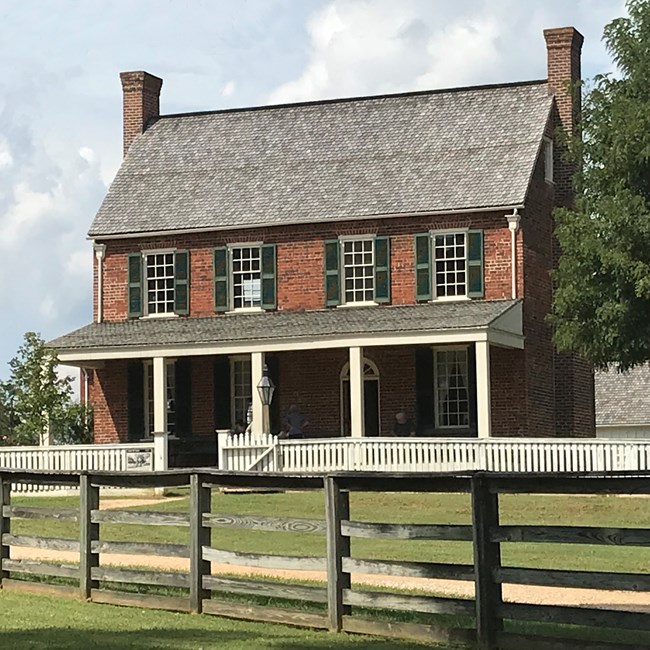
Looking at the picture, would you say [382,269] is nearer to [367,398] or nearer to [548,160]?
[367,398]

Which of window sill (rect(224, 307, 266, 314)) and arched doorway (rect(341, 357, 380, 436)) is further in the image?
window sill (rect(224, 307, 266, 314))

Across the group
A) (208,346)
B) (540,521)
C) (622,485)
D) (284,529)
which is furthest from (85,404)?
(622,485)

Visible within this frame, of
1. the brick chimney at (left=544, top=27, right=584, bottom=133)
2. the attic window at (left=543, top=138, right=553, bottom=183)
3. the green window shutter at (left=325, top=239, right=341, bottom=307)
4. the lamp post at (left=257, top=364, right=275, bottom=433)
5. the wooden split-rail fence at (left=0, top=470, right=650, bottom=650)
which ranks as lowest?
the wooden split-rail fence at (left=0, top=470, right=650, bottom=650)

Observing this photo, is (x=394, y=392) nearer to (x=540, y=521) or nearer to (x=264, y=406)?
(x=264, y=406)

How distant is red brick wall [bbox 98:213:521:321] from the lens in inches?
1389

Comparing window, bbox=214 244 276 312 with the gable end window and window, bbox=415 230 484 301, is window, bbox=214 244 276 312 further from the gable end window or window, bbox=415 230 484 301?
window, bbox=415 230 484 301

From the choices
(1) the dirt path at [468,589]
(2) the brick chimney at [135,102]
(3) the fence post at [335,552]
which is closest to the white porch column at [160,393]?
(2) the brick chimney at [135,102]

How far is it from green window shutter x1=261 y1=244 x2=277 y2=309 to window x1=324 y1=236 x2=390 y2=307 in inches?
54.7

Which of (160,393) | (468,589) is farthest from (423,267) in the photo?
(468,589)

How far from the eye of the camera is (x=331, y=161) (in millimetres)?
38531

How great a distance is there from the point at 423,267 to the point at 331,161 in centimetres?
441

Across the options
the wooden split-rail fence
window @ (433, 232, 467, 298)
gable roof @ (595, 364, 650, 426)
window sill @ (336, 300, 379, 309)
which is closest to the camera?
the wooden split-rail fence

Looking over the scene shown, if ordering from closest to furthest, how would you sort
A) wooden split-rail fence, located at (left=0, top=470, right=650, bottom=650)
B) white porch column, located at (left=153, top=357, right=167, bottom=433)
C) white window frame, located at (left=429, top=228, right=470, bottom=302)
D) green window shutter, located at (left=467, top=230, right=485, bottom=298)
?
wooden split-rail fence, located at (left=0, top=470, right=650, bottom=650)
white porch column, located at (left=153, top=357, right=167, bottom=433)
green window shutter, located at (left=467, top=230, right=485, bottom=298)
white window frame, located at (left=429, top=228, right=470, bottom=302)

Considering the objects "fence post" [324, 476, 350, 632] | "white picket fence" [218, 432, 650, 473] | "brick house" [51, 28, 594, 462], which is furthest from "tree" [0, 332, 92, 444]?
"fence post" [324, 476, 350, 632]
